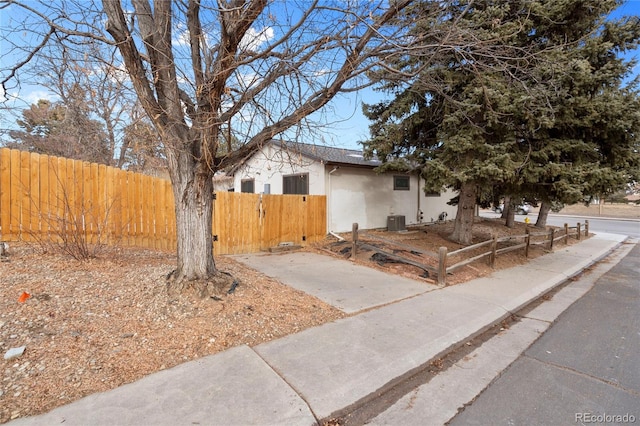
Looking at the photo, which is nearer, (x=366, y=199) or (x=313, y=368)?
(x=313, y=368)

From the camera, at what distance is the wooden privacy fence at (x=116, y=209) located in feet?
16.6

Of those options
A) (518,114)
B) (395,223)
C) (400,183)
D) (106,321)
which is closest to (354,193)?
(395,223)

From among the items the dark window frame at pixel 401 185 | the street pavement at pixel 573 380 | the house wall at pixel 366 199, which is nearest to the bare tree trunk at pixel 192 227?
the street pavement at pixel 573 380

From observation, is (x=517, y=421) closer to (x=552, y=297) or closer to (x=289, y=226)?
(x=552, y=297)

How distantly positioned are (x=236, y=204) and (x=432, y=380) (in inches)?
261

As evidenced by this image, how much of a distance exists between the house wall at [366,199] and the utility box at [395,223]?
0.45m

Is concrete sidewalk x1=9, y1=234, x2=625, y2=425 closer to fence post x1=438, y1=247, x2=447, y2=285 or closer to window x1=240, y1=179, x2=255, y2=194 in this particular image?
fence post x1=438, y1=247, x2=447, y2=285

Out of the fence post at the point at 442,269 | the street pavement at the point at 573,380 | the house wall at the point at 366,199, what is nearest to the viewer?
the street pavement at the point at 573,380

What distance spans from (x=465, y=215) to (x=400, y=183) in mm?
3947

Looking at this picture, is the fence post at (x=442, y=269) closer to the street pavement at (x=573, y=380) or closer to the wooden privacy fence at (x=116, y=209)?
the street pavement at (x=573, y=380)

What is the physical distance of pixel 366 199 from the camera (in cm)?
1175

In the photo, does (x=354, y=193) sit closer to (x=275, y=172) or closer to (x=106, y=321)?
(x=275, y=172)

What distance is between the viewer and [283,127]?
13.2 ft

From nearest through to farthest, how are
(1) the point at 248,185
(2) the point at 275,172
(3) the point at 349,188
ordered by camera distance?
(2) the point at 275,172, (3) the point at 349,188, (1) the point at 248,185
